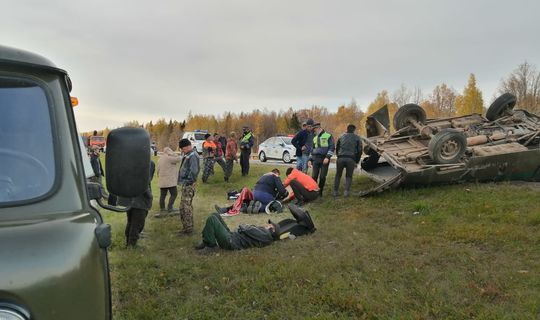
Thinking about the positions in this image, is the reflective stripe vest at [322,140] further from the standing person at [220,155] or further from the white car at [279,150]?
the white car at [279,150]

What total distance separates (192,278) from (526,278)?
374cm

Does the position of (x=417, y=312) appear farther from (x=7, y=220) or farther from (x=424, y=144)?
(x=424, y=144)

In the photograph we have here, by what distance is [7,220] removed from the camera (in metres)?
1.58

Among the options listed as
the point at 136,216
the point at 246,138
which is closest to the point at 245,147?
the point at 246,138

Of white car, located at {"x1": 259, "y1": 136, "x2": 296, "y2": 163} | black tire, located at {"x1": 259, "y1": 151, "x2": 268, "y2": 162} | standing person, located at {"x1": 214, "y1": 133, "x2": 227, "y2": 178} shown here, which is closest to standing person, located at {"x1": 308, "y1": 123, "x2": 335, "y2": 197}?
standing person, located at {"x1": 214, "y1": 133, "x2": 227, "y2": 178}

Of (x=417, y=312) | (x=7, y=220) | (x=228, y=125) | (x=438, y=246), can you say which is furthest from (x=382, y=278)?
(x=228, y=125)

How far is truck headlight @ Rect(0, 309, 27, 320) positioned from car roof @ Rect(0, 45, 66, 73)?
3.42 ft

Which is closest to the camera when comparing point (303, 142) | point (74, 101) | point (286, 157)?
point (74, 101)

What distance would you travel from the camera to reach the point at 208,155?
14562 millimetres

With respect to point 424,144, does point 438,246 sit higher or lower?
lower

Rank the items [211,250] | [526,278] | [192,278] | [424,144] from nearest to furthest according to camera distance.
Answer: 1. [526,278]
2. [192,278]
3. [211,250]
4. [424,144]

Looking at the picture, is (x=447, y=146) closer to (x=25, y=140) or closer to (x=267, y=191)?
(x=267, y=191)

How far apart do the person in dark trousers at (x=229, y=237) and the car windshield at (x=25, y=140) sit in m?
4.65

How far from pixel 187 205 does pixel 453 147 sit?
535 cm
